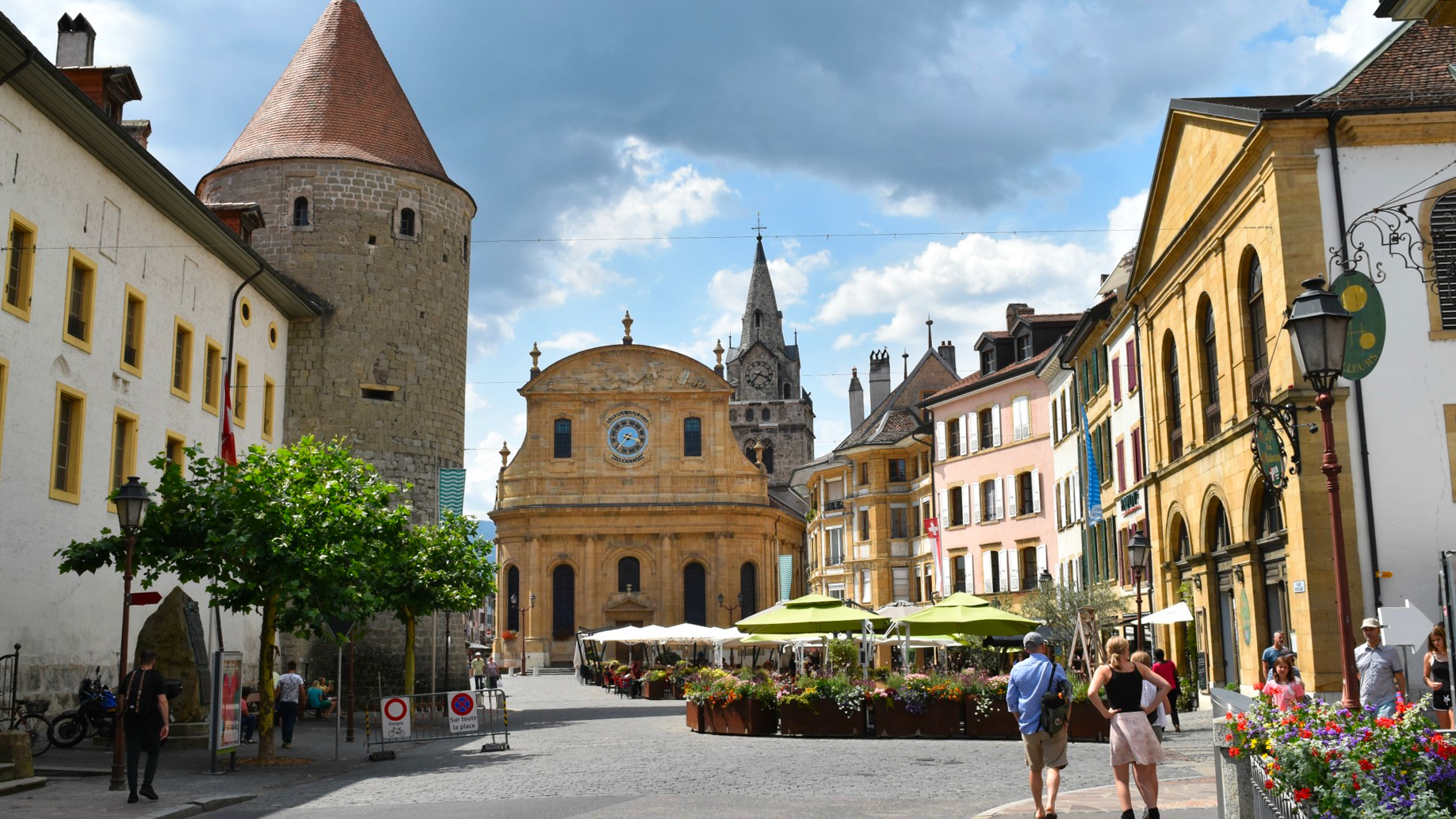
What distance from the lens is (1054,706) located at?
11055 millimetres

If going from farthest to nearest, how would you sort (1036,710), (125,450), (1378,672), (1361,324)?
(125,450) → (1378,672) → (1361,324) → (1036,710)

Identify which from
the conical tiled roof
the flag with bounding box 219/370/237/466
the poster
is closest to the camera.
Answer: the poster

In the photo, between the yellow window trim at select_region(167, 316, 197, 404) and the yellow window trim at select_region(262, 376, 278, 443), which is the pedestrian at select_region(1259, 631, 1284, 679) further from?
the yellow window trim at select_region(262, 376, 278, 443)

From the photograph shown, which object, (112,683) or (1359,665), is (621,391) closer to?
(112,683)

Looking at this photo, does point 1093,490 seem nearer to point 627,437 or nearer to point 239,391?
point 239,391

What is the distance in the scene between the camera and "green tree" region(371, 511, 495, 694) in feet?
89.3

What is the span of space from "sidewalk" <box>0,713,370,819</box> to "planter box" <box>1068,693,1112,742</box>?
10.4 m

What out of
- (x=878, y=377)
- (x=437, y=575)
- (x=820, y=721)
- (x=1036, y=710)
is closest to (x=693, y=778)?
(x=1036, y=710)

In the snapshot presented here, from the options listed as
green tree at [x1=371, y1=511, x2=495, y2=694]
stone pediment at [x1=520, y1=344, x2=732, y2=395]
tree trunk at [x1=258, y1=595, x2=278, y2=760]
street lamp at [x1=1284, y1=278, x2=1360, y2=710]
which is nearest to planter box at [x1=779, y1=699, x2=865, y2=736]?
→ tree trunk at [x1=258, y1=595, x2=278, y2=760]

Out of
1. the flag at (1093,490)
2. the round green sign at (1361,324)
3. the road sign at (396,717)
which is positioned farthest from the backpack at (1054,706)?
the flag at (1093,490)

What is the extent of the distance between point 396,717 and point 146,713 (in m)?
6.31

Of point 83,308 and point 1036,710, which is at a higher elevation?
point 83,308

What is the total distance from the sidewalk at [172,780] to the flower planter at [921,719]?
796 centimetres

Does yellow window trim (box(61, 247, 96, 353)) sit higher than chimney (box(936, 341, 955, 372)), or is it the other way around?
chimney (box(936, 341, 955, 372))
